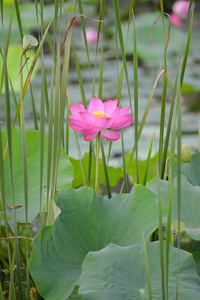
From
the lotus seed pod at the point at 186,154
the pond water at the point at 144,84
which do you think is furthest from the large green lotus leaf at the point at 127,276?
the pond water at the point at 144,84

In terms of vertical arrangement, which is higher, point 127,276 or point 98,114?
point 98,114

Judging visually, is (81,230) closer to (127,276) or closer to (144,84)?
(127,276)

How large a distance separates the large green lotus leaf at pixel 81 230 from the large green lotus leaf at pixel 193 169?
7.5 inches

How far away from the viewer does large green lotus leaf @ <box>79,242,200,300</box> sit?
47cm

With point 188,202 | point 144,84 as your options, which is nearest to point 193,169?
point 188,202

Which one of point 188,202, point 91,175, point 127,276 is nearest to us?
point 127,276

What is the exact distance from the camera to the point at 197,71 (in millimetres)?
4012

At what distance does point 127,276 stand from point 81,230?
106 mm

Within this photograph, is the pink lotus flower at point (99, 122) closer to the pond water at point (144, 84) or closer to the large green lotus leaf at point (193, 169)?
the large green lotus leaf at point (193, 169)

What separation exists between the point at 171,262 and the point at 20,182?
12.6 inches

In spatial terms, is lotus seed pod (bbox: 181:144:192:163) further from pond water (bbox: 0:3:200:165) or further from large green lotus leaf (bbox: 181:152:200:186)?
pond water (bbox: 0:3:200:165)

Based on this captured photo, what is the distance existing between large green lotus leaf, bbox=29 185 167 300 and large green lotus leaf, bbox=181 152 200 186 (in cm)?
19

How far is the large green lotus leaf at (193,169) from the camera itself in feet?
2.44

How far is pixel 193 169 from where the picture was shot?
75cm
